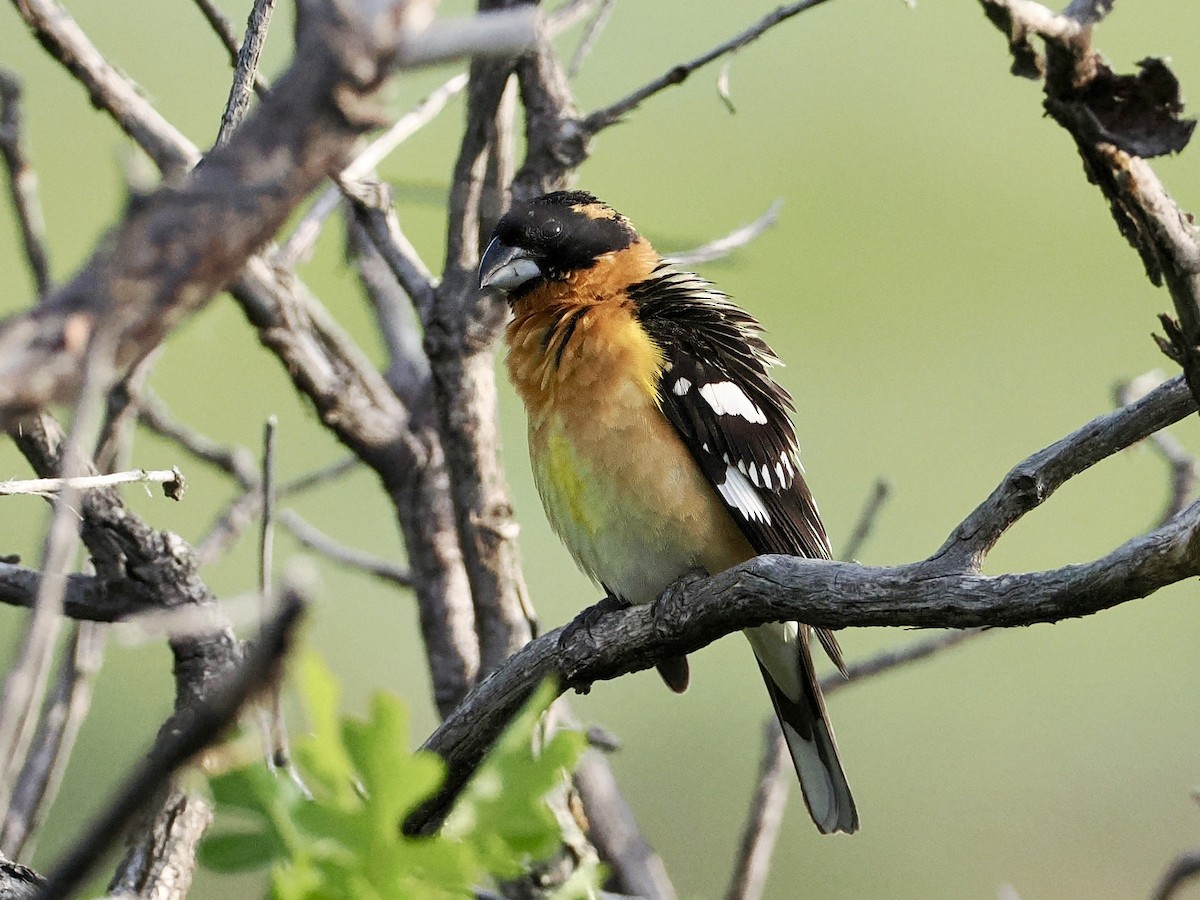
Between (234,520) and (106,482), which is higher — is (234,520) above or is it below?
above

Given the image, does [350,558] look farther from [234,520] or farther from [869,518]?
[869,518]

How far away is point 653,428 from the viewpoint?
3.38 m

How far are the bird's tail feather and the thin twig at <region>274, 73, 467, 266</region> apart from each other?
63.2 inches

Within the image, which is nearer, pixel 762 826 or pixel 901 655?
pixel 762 826

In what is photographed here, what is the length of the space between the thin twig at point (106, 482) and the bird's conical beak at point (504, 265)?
4.87 feet

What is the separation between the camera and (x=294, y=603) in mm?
729

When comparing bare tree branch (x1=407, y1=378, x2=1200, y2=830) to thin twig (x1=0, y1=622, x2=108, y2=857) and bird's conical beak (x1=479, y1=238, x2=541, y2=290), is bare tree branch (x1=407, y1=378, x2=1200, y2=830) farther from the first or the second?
bird's conical beak (x1=479, y1=238, x2=541, y2=290)

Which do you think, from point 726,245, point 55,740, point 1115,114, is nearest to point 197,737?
point 1115,114

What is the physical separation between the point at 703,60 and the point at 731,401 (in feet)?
2.86

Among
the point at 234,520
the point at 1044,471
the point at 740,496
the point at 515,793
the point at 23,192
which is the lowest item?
the point at 515,793

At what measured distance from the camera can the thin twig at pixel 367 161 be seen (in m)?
3.54

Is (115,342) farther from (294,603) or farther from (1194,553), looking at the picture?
(1194,553)

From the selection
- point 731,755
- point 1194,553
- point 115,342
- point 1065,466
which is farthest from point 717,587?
point 731,755

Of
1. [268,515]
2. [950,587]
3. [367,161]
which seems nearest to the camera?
[950,587]
